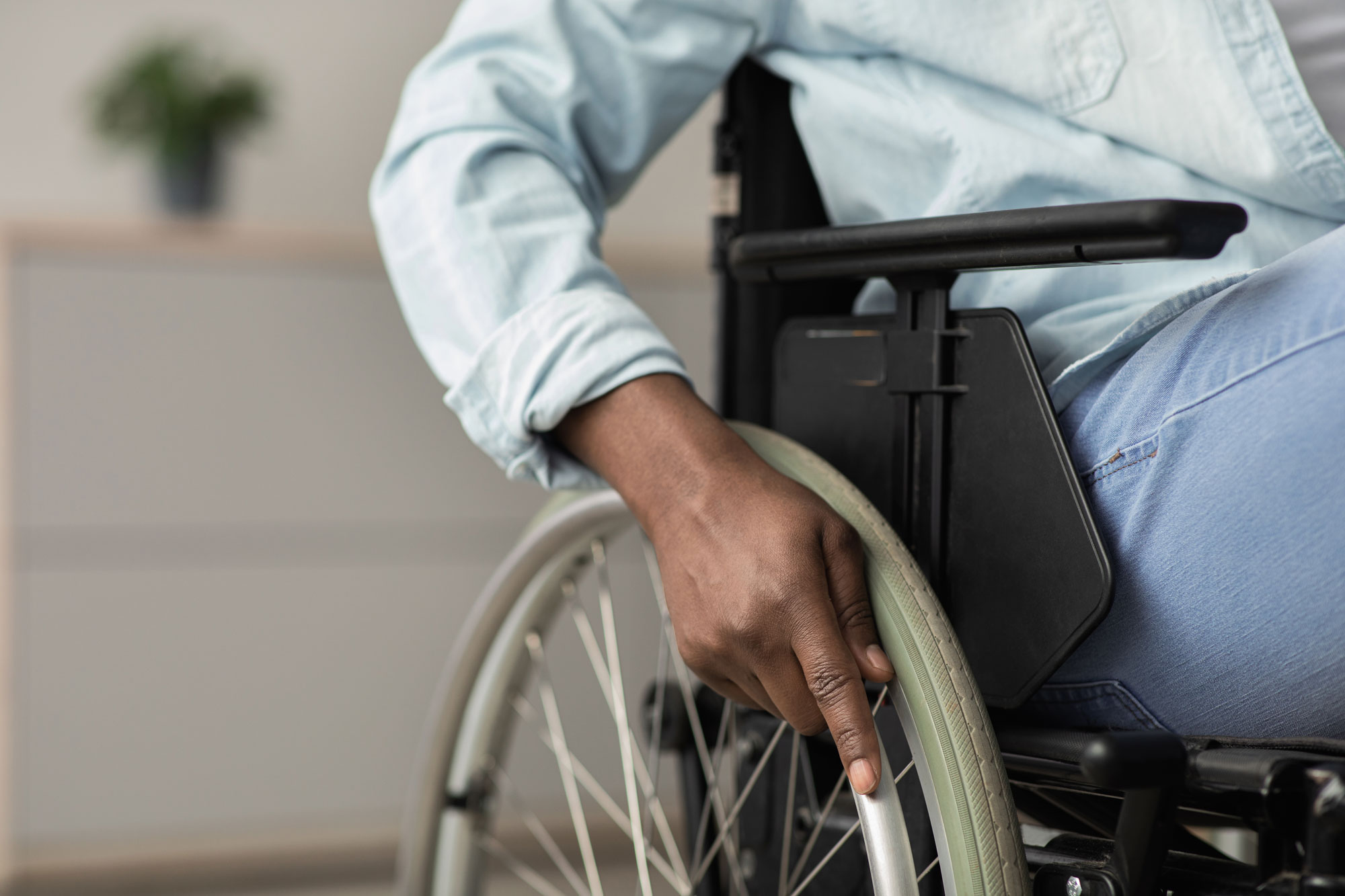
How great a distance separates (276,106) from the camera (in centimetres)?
220

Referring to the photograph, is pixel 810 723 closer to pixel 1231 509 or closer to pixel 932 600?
pixel 932 600

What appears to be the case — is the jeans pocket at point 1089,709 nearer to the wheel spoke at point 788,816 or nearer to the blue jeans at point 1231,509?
the blue jeans at point 1231,509

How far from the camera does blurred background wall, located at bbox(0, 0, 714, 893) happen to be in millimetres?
1758

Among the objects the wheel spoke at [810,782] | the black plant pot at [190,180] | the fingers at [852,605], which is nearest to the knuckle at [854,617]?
the fingers at [852,605]

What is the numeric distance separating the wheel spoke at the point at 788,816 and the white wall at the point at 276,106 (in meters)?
1.40

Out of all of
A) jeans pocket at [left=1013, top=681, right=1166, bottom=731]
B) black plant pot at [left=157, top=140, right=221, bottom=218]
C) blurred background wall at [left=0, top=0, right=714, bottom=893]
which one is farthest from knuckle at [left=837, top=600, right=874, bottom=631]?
black plant pot at [left=157, top=140, right=221, bottom=218]

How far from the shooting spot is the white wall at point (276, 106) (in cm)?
207

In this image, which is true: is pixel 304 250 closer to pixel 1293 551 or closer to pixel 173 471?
pixel 173 471

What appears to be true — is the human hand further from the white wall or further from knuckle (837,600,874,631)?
the white wall

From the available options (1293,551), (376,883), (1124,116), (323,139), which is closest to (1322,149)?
(1124,116)

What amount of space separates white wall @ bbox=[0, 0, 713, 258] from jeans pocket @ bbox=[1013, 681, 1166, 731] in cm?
153

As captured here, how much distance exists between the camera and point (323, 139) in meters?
2.24

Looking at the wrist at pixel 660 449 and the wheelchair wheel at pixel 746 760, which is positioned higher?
the wrist at pixel 660 449

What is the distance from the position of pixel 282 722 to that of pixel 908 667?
1574mm
